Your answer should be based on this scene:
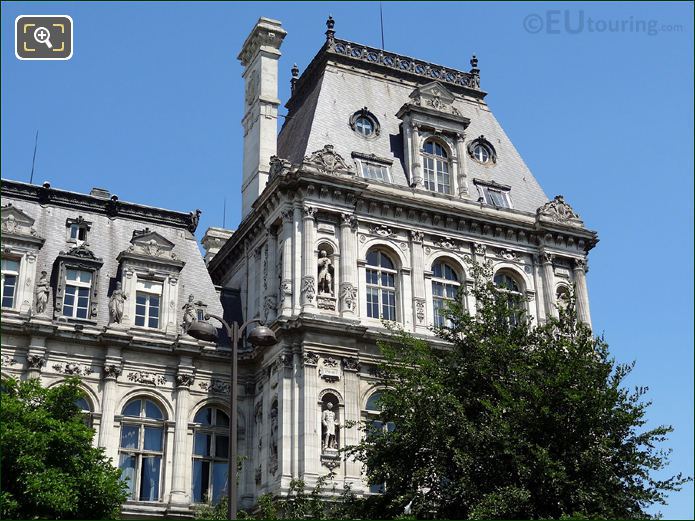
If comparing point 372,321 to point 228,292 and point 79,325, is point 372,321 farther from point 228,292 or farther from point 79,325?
point 79,325

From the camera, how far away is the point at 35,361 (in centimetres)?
3266

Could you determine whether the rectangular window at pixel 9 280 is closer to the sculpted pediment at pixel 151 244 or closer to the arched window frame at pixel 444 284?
the sculpted pediment at pixel 151 244

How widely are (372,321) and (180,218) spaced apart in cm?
961

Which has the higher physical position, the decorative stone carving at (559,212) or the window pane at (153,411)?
the decorative stone carving at (559,212)

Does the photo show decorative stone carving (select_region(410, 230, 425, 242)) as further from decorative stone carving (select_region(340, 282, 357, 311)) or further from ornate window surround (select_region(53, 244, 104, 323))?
ornate window surround (select_region(53, 244, 104, 323))

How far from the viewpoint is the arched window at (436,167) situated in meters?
39.3

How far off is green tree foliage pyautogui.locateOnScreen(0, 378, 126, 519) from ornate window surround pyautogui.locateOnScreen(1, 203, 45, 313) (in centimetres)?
724

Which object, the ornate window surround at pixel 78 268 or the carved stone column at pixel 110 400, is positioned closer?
the carved stone column at pixel 110 400

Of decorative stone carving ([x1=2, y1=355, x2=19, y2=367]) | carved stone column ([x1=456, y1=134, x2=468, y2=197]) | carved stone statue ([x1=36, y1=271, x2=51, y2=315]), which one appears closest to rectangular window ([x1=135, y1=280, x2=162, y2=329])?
carved stone statue ([x1=36, y1=271, x2=51, y2=315])

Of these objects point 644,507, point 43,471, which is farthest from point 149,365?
point 644,507

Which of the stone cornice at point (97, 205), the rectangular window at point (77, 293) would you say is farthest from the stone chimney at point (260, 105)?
the rectangular window at point (77, 293)

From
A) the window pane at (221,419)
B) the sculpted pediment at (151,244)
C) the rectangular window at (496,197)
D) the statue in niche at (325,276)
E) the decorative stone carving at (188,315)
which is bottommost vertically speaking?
the window pane at (221,419)

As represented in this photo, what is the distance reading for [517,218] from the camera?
39469 mm

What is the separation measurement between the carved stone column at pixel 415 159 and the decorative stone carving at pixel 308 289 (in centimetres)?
685
